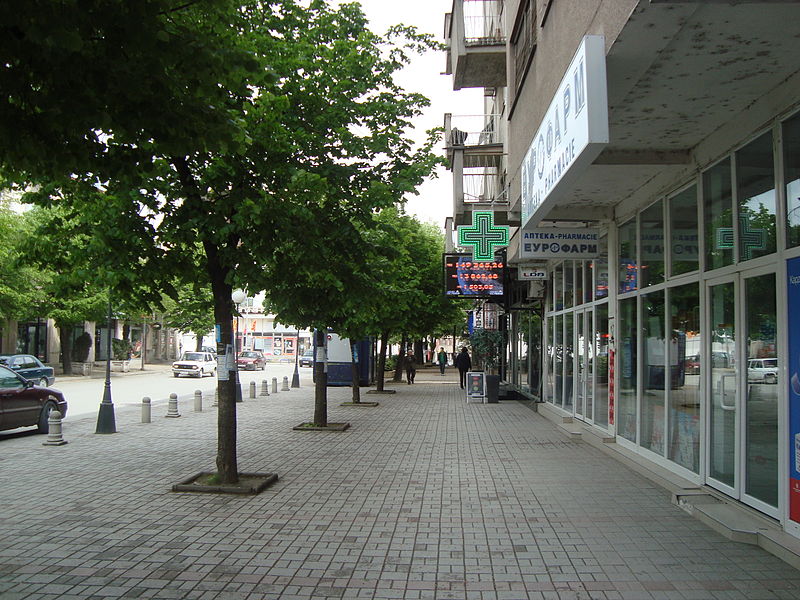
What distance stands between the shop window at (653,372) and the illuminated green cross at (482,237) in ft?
22.9

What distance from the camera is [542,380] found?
726 inches

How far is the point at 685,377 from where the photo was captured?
8031 millimetres

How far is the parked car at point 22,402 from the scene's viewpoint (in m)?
12.4

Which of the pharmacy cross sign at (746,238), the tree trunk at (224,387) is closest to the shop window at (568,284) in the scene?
the pharmacy cross sign at (746,238)

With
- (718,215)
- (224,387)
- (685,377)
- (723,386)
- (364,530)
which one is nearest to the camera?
(364,530)

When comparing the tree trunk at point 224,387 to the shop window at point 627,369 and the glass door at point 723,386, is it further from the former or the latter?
the shop window at point 627,369

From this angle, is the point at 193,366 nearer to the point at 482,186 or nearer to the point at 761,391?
the point at 482,186

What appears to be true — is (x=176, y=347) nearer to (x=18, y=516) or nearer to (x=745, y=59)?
(x=18, y=516)

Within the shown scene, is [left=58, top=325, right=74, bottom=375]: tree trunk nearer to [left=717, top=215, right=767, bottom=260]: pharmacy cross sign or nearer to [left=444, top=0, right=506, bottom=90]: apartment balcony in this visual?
[left=444, top=0, right=506, bottom=90]: apartment balcony

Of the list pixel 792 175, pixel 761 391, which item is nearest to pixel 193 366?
pixel 761 391

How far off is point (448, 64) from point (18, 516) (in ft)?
72.4

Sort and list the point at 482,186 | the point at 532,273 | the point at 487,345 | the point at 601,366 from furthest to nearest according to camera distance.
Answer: the point at 487,345 < the point at 482,186 < the point at 532,273 < the point at 601,366

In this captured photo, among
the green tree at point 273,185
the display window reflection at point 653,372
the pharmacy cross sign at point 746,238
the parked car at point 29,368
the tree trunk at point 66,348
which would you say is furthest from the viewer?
the tree trunk at point 66,348

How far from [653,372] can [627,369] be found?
116 centimetres
